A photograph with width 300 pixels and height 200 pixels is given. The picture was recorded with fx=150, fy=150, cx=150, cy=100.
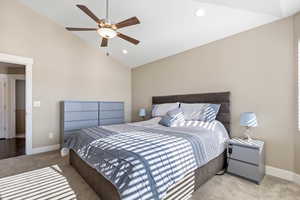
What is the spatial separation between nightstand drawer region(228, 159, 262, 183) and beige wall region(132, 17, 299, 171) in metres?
0.55

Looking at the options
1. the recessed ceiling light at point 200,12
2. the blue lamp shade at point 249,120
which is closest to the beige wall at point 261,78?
the blue lamp shade at point 249,120

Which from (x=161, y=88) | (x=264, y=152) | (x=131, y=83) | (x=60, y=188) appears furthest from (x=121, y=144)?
(x=131, y=83)

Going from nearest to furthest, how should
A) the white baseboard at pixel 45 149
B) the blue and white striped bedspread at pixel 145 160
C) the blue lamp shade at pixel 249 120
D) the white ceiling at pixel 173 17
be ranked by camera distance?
the blue and white striped bedspread at pixel 145 160, the white ceiling at pixel 173 17, the blue lamp shade at pixel 249 120, the white baseboard at pixel 45 149

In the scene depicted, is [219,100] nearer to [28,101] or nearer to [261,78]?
[261,78]

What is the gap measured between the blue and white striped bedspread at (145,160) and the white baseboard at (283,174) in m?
1.15

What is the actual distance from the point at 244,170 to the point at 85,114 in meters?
3.59

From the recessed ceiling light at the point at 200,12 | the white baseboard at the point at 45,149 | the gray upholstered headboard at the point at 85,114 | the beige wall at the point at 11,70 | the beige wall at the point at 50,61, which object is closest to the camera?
the recessed ceiling light at the point at 200,12

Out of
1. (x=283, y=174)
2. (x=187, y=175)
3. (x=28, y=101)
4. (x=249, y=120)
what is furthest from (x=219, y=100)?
(x=28, y=101)

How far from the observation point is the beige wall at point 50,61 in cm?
329

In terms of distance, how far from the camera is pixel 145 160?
1365 millimetres

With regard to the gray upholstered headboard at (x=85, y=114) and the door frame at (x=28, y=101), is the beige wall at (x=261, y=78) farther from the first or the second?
the door frame at (x=28, y=101)

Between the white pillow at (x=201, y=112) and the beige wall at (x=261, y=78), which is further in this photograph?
the white pillow at (x=201, y=112)

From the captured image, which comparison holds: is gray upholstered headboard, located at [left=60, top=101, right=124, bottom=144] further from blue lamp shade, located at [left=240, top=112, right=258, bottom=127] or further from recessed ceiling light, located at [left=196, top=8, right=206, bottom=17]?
blue lamp shade, located at [left=240, top=112, right=258, bottom=127]

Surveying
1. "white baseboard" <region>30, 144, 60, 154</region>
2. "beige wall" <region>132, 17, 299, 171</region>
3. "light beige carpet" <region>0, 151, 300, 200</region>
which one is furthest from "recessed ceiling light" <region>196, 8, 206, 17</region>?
"white baseboard" <region>30, 144, 60, 154</region>
